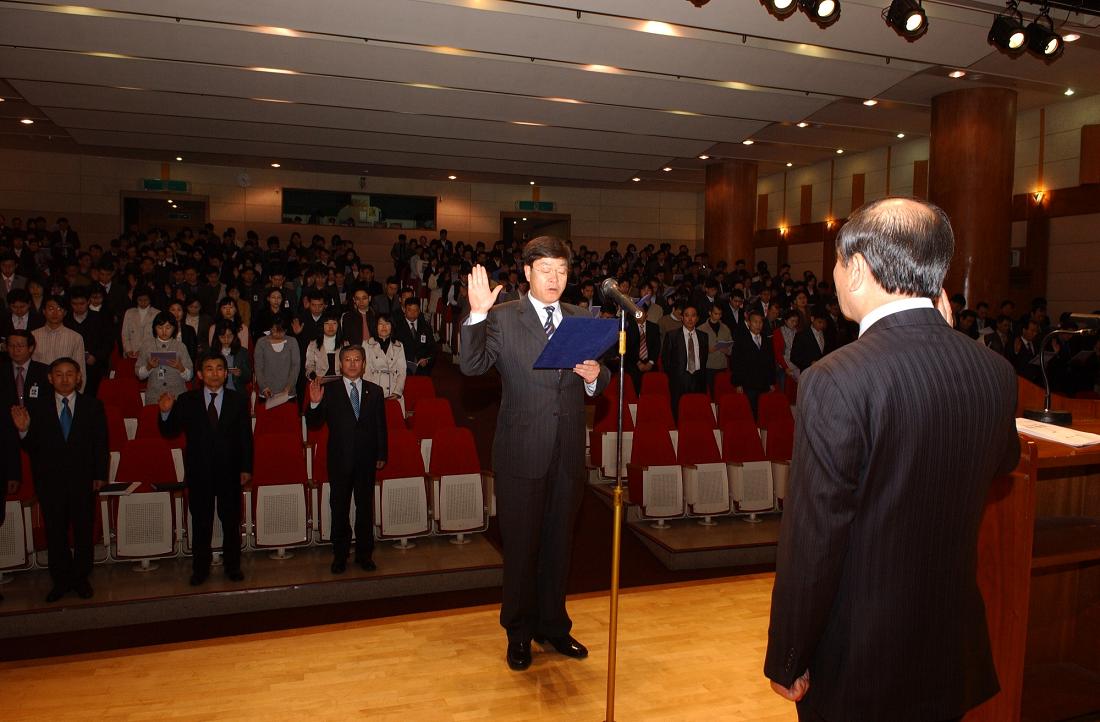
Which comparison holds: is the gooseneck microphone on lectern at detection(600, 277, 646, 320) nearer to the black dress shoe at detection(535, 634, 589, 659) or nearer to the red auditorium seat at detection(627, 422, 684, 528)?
the black dress shoe at detection(535, 634, 589, 659)

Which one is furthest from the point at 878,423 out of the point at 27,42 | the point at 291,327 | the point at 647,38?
the point at 27,42

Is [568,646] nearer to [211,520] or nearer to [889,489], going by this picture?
[889,489]

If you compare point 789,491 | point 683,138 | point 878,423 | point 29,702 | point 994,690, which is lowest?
point 29,702

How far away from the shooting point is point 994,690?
4.33 feet

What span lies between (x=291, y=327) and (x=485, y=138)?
6.13m

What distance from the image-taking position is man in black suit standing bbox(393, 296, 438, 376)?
22.2 feet

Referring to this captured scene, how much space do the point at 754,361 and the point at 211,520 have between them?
4.75m

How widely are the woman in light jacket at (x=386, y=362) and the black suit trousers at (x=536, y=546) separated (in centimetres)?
334

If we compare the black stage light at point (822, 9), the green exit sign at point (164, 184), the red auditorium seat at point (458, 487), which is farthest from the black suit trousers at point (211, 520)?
the green exit sign at point (164, 184)

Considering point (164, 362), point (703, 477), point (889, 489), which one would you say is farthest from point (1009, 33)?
point (164, 362)

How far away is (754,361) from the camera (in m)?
6.74

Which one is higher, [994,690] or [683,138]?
[683,138]

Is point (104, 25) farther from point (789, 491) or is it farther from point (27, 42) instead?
point (789, 491)

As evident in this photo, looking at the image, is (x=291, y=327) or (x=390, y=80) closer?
(x=291, y=327)
